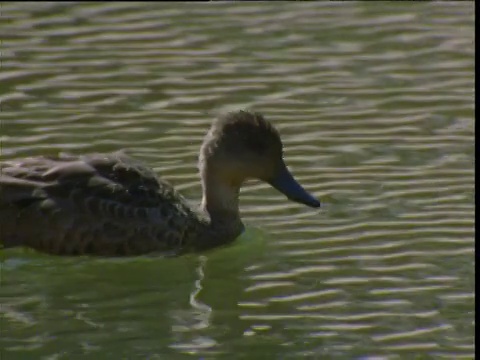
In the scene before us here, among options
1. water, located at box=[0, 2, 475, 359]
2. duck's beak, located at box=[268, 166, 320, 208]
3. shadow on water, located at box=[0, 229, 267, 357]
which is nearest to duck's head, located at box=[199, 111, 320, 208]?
duck's beak, located at box=[268, 166, 320, 208]

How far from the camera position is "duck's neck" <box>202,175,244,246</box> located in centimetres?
1059

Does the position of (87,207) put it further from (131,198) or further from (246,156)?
(246,156)

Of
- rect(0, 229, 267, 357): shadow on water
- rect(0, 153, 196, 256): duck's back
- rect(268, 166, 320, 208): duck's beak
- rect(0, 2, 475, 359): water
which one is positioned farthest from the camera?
rect(268, 166, 320, 208): duck's beak

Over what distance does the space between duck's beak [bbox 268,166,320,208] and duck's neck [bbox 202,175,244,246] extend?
26cm

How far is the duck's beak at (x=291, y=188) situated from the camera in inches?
416

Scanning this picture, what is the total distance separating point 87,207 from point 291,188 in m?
1.26

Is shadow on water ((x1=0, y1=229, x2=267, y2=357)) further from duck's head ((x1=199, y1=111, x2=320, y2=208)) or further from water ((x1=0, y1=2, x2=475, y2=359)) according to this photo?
duck's head ((x1=199, y1=111, x2=320, y2=208))

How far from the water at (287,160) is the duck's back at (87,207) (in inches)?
5.2

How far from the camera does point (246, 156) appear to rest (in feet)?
35.0

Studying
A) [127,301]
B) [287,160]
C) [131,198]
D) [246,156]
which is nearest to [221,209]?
[246,156]

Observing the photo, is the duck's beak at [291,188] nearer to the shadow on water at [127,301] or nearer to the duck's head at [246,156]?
the duck's head at [246,156]

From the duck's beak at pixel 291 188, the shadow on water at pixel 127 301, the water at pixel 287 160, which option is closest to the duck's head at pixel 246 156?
the duck's beak at pixel 291 188

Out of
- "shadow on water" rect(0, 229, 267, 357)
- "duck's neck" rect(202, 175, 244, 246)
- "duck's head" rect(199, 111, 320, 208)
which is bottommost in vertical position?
"shadow on water" rect(0, 229, 267, 357)

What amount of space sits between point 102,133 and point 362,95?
210 centimetres
